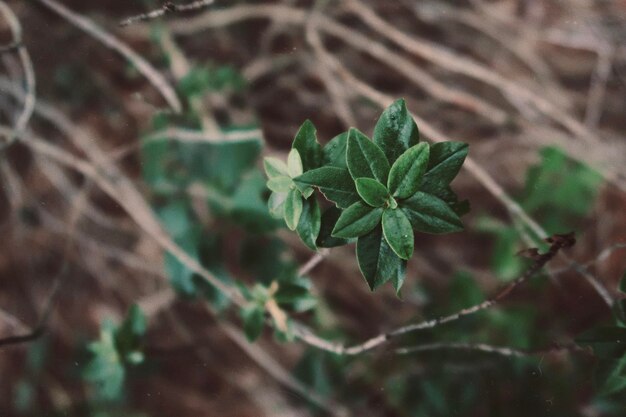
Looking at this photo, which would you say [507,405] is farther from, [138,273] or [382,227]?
[138,273]

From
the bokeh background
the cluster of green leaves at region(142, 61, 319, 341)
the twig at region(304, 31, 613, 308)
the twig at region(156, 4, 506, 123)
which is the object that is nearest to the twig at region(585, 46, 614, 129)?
the bokeh background

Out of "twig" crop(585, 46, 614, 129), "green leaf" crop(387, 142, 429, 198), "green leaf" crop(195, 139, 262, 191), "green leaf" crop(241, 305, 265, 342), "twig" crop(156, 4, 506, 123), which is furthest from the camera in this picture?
"twig" crop(585, 46, 614, 129)

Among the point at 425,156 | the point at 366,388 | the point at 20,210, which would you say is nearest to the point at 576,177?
the point at 366,388

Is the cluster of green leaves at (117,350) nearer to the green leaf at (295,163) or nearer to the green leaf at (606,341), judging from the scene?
the green leaf at (295,163)

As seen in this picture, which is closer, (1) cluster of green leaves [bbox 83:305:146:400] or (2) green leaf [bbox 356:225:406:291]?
(2) green leaf [bbox 356:225:406:291]

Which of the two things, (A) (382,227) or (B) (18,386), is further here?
(B) (18,386)

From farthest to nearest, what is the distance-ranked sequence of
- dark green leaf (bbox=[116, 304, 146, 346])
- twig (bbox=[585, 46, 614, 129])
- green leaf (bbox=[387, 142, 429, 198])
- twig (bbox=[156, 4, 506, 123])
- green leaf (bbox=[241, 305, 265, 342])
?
twig (bbox=[585, 46, 614, 129]) → twig (bbox=[156, 4, 506, 123]) → dark green leaf (bbox=[116, 304, 146, 346]) → green leaf (bbox=[241, 305, 265, 342]) → green leaf (bbox=[387, 142, 429, 198])

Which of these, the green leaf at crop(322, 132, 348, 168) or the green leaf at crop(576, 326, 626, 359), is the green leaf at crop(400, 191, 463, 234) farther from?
the green leaf at crop(576, 326, 626, 359)
